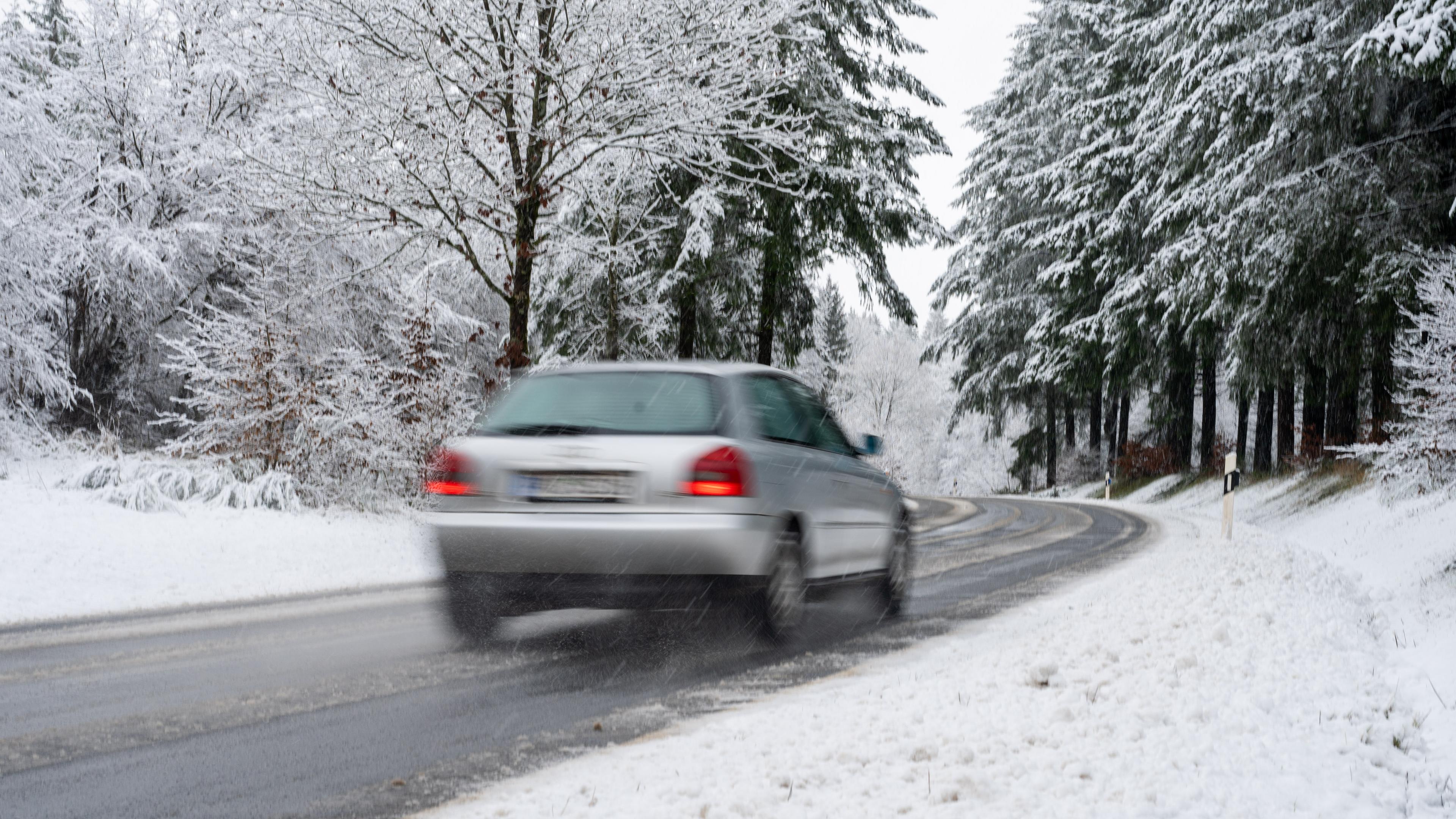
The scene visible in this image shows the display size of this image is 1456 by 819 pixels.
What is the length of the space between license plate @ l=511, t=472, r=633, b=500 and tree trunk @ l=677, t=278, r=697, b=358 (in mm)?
14032

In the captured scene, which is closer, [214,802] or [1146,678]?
[214,802]

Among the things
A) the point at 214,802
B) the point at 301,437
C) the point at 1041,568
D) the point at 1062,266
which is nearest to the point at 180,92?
the point at 301,437

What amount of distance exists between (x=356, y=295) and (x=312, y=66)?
36.7 feet

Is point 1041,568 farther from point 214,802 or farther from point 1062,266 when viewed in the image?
point 1062,266

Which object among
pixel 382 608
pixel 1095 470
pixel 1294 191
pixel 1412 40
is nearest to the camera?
pixel 382 608

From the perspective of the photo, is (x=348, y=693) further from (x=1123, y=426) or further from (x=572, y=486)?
(x=1123, y=426)

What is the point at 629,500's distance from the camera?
598cm

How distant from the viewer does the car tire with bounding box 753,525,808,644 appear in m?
6.25

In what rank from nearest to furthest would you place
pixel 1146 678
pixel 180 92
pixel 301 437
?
pixel 1146 678 < pixel 301 437 < pixel 180 92

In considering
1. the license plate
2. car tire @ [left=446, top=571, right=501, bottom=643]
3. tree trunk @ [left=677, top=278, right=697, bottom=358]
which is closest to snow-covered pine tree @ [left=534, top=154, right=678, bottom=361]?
tree trunk @ [left=677, top=278, right=697, bottom=358]

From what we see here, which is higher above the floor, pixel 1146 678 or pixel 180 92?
pixel 180 92

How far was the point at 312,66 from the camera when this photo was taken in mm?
11742

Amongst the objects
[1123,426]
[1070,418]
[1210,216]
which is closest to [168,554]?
[1210,216]

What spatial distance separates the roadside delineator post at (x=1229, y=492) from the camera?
632 inches
